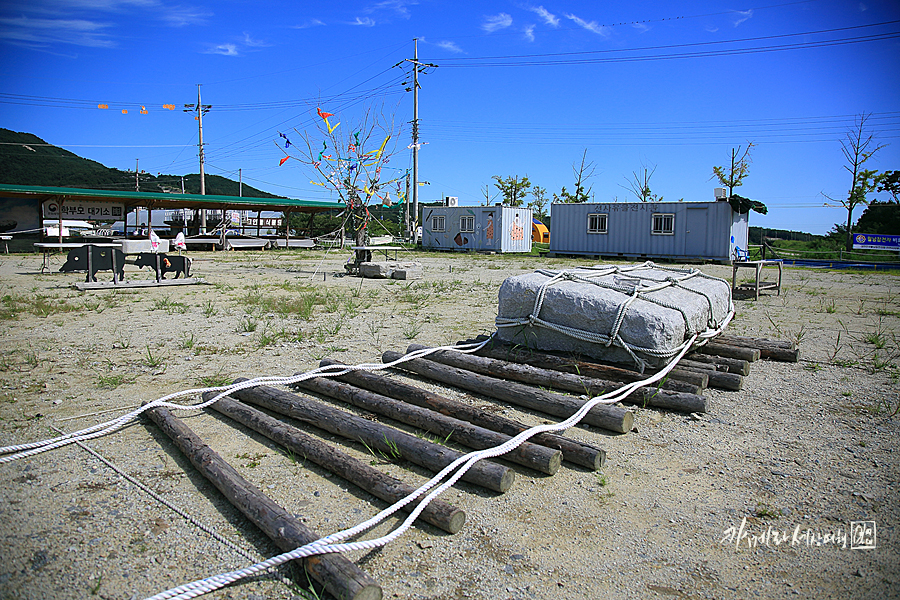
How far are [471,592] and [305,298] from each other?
832 centimetres

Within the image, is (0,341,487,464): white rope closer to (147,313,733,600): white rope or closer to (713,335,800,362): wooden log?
(147,313,733,600): white rope

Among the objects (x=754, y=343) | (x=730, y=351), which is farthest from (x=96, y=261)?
(x=754, y=343)

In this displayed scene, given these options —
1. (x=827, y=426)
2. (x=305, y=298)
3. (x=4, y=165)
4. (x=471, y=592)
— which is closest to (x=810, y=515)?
(x=827, y=426)

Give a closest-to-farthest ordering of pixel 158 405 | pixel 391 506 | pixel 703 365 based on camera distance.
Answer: pixel 391 506 < pixel 158 405 < pixel 703 365

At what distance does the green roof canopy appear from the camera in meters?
24.8

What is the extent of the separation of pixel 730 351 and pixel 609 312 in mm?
1653

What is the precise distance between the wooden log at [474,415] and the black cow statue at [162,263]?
9.53 meters

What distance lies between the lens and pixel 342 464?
3.00m

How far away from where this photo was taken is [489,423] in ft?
11.7

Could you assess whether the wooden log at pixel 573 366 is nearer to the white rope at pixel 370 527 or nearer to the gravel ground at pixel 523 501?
the gravel ground at pixel 523 501

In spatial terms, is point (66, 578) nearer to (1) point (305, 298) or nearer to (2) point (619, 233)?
(1) point (305, 298)

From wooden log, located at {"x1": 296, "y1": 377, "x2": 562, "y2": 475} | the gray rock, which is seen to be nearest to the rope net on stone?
wooden log, located at {"x1": 296, "y1": 377, "x2": 562, "y2": 475}

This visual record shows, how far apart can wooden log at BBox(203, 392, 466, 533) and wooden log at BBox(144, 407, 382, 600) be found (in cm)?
43

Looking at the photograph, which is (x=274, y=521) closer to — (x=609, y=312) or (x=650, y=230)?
(x=609, y=312)
